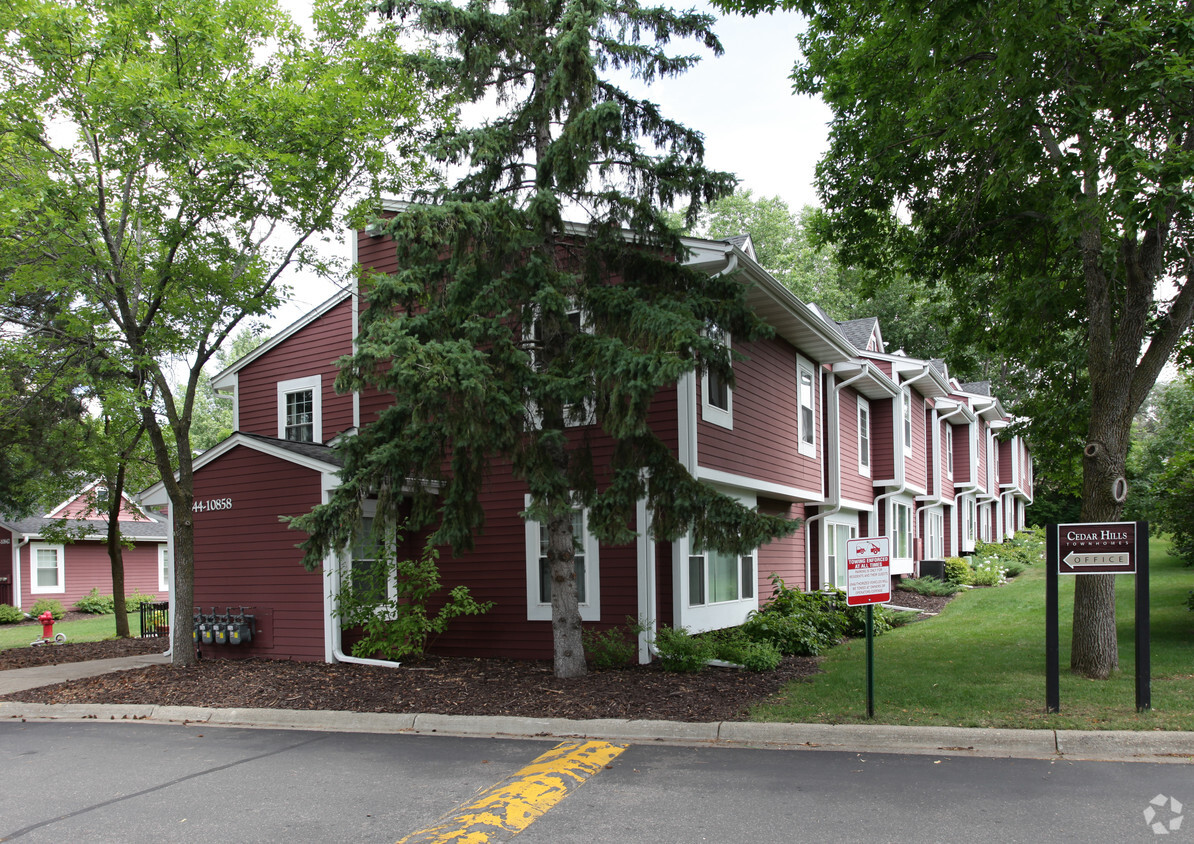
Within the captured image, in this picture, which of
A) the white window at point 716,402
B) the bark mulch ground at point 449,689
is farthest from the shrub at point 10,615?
the white window at point 716,402

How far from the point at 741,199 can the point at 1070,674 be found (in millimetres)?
44118

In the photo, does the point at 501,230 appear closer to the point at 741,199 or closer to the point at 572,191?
the point at 572,191

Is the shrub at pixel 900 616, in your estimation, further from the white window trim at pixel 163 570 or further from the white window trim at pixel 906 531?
the white window trim at pixel 163 570

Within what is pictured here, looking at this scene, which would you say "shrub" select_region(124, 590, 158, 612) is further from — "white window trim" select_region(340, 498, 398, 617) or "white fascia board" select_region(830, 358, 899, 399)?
"white fascia board" select_region(830, 358, 899, 399)

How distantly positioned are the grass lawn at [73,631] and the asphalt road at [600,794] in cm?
1467

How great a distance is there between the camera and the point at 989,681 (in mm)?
10211

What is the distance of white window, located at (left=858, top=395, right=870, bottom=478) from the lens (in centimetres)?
2162

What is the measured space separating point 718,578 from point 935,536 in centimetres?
1747

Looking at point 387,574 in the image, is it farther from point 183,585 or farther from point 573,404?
point 573,404

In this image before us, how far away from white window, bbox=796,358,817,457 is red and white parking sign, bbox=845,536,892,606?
8.46m

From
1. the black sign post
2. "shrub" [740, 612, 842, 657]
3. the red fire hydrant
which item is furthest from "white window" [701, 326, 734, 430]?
the red fire hydrant

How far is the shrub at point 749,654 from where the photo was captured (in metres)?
11.5

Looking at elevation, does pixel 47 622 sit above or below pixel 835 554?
below

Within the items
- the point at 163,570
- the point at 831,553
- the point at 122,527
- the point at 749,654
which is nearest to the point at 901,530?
the point at 831,553
